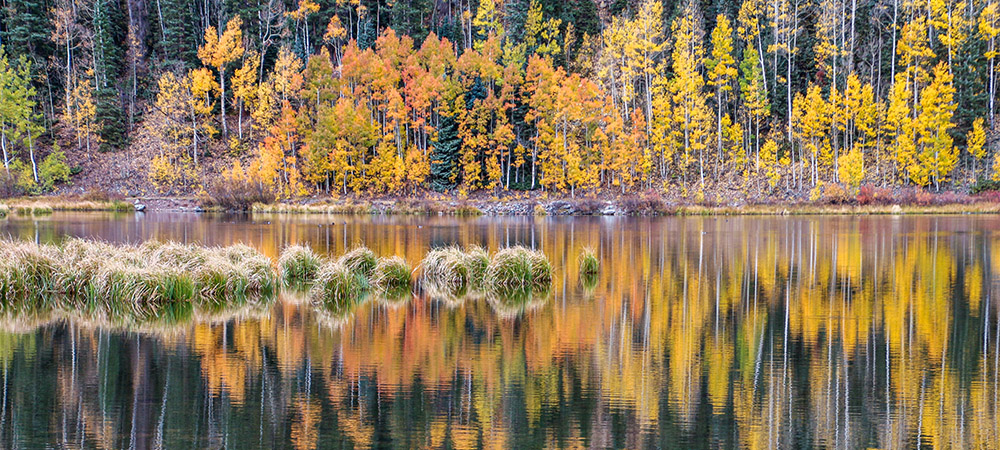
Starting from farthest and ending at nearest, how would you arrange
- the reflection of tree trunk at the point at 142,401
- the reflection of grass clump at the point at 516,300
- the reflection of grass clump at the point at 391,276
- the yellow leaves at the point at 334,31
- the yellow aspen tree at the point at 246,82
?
the yellow leaves at the point at 334,31
the yellow aspen tree at the point at 246,82
the reflection of grass clump at the point at 391,276
the reflection of grass clump at the point at 516,300
the reflection of tree trunk at the point at 142,401

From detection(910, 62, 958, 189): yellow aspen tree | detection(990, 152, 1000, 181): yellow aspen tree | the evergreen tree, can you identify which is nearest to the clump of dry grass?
the evergreen tree

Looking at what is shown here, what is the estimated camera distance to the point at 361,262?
841 inches

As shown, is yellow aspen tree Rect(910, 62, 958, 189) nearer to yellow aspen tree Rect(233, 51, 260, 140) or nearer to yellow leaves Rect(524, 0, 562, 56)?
yellow leaves Rect(524, 0, 562, 56)

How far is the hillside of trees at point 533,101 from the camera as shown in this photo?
202 feet

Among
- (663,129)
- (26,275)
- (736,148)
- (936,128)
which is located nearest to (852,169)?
(936,128)

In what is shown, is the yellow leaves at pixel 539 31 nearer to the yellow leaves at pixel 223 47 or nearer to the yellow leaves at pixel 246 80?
the yellow leaves at pixel 246 80

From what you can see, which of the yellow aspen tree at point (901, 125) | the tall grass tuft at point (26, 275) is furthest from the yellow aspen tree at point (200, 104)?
the yellow aspen tree at point (901, 125)

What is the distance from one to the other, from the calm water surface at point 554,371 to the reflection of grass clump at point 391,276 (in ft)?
4.94

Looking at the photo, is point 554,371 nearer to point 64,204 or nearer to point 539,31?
point 64,204

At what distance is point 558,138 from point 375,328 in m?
52.4

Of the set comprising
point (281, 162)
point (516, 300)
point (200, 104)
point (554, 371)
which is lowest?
point (554, 371)

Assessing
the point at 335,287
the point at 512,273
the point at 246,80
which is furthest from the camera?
the point at 246,80

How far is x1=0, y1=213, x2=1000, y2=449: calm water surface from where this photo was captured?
345 inches

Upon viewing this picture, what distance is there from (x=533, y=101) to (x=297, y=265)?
47869 mm
